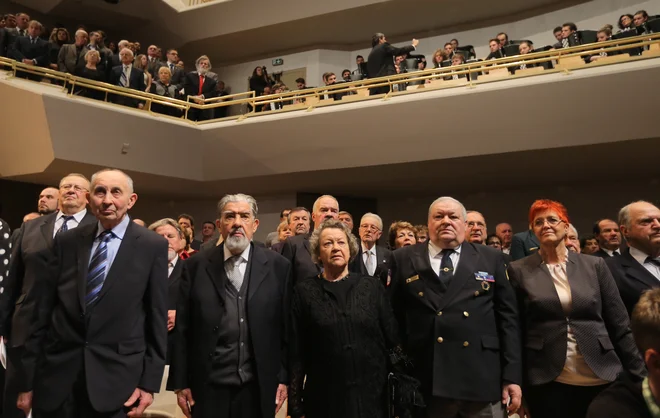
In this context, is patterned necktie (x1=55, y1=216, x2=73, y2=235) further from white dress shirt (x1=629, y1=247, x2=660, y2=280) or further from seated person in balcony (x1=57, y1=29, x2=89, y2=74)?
seated person in balcony (x1=57, y1=29, x2=89, y2=74)

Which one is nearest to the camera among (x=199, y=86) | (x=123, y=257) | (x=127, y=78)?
(x=123, y=257)

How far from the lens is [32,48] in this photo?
8.27 m

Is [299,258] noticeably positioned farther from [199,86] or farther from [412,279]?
[199,86]

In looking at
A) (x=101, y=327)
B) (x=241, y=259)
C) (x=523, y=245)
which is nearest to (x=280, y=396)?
(x=241, y=259)

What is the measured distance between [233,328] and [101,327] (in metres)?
0.64

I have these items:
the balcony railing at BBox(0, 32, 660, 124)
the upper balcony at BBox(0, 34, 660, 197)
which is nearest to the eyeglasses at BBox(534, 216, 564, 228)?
the upper balcony at BBox(0, 34, 660, 197)

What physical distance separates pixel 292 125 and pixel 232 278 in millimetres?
5995

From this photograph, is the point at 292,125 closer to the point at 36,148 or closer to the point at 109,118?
the point at 109,118

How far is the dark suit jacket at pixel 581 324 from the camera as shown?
100 inches

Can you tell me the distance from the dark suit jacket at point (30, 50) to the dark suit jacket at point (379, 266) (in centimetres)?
685

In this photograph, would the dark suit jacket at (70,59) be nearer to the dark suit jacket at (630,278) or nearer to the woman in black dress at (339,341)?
the woman in black dress at (339,341)

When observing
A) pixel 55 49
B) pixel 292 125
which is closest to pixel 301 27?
pixel 292 125

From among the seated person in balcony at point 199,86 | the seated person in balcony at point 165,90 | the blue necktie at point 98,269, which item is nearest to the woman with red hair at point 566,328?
the blue necktie at point 98,269

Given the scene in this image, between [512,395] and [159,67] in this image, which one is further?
[159,67]
